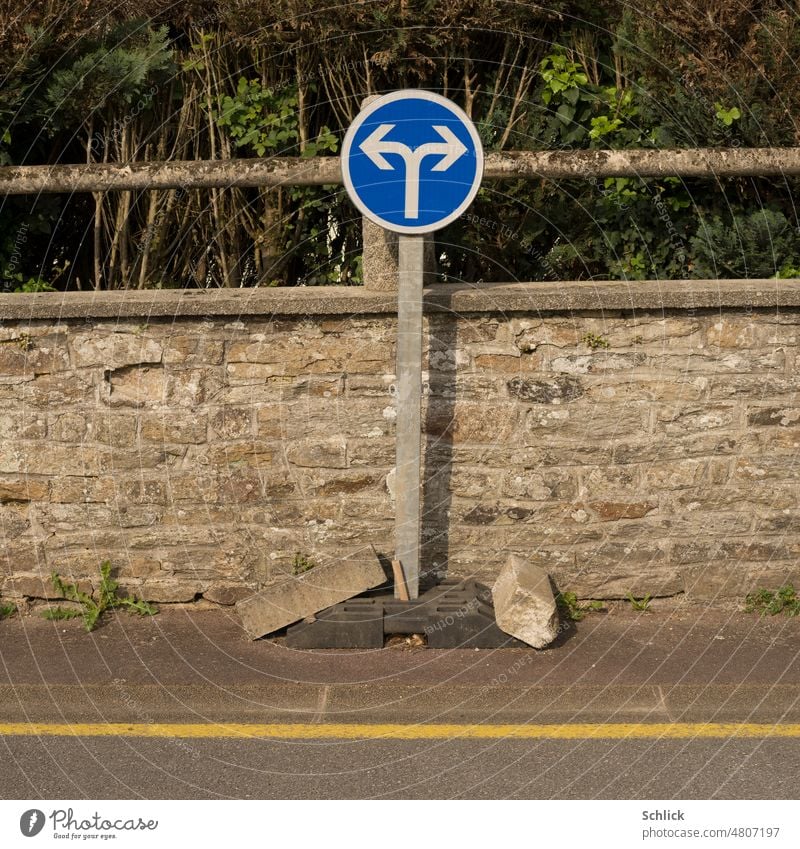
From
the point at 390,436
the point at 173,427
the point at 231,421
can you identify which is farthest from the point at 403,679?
the point at 173,427

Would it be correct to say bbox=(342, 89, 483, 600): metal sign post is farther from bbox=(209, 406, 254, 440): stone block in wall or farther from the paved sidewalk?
the paved sidewalk

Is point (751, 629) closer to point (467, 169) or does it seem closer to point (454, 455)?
point (454, 455)

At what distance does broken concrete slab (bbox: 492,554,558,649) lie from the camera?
5.45 metres

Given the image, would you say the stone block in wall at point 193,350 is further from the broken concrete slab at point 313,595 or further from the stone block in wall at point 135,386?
the broken concrete slab at point 313,595

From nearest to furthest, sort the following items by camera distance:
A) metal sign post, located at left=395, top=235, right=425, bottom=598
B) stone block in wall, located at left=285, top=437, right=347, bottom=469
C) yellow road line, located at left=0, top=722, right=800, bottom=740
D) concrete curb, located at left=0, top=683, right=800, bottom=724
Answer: yellow road line, located at left=0, top=722, right=800, bottom=740
concrete curb, located at left=0, top=683, right=800, bottom=724
metal sign post, located at left=395, top=235, right=425, bottom=598
stone block in wall, located at left=285, top=437, right=347, bottom=469

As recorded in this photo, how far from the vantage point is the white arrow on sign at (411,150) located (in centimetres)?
533

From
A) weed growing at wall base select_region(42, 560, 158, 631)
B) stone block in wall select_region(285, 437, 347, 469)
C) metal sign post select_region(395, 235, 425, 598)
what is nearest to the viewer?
metal sign post select_region(395, 235, 425, 598)

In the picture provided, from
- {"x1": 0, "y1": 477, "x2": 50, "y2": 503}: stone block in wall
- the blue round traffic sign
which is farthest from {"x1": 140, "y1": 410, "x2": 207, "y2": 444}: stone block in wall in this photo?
the blue round traffic sign

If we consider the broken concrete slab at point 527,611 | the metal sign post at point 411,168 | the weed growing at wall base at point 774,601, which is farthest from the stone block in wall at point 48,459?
the weed growing at wall base at point 774,601

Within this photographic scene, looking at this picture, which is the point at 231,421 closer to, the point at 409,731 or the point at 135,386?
the point at 135,386

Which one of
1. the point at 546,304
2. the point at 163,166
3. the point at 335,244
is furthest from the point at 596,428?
the point at 163,166

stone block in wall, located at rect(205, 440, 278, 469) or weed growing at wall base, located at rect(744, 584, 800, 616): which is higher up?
stone block in wall, located at rect(205, 440, 278, 469)

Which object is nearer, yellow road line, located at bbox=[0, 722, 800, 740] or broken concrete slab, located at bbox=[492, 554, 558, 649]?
yellow road line, located at bbox=[0, 722, 800, 740]
